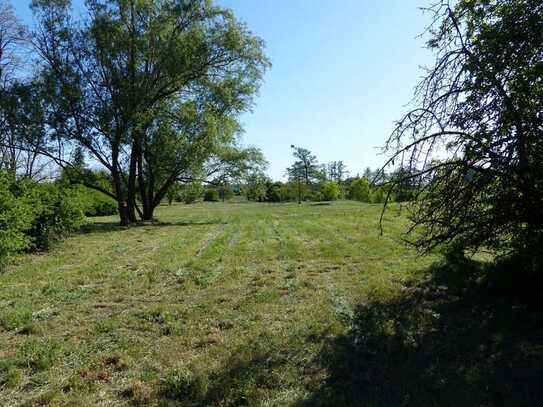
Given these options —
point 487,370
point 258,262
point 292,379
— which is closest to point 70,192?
point 258,262

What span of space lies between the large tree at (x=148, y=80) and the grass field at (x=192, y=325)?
30.7 feet

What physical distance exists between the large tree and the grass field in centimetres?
935

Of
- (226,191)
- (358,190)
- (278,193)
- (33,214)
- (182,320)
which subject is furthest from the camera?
(278,193)

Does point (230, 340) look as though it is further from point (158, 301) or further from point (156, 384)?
point (158, 301)

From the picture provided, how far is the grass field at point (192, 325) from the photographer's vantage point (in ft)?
11.1

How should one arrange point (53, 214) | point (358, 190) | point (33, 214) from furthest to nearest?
point (358, 190), point (53, 214), point (33, 214)

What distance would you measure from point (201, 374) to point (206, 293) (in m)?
2.81

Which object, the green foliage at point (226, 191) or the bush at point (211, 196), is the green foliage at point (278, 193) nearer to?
the bush at point (211, 196)

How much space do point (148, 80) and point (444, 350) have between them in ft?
58.8

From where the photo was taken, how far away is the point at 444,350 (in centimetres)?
399

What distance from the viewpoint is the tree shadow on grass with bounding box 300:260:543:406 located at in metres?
3.18

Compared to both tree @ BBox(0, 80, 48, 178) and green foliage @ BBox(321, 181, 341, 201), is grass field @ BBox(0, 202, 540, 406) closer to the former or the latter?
tree @ BBox(0, 80, 48, 178)

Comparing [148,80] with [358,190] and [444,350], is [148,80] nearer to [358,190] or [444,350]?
[444,350]

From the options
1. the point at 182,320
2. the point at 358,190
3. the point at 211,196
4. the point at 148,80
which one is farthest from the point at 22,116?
the point at 211,196
